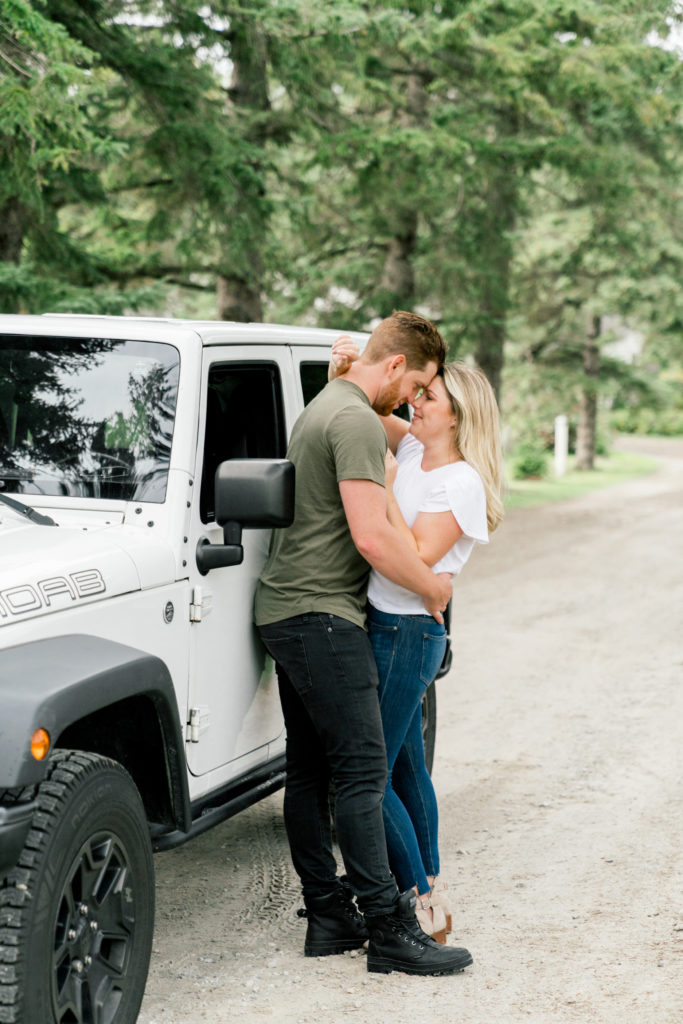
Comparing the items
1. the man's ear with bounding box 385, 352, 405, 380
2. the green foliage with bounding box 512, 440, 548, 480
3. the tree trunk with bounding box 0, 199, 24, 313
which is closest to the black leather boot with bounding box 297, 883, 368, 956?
the man's ear with bounding box 385, 352, 405, 380

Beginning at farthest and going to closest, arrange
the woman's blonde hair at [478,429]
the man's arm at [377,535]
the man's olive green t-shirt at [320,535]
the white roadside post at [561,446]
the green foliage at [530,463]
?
the white roadside post at [561,446] → the green foliage at [530,463] → the woman's blonde hair at [478,429] → the man's olive green t-shirt at [320,535] → the man's arm at [377,535]

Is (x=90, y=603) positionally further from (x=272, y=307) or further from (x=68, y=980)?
(x=272, y=307)

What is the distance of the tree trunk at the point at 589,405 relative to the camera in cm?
2772

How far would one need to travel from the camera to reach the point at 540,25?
38.8ft

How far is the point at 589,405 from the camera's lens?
2997 centimetres

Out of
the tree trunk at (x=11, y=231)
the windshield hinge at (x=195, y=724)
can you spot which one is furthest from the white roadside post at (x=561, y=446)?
the windshield hinge at (x=195, y=724)

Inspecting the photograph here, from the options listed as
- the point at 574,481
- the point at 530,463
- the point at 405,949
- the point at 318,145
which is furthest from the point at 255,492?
the point at 574,481

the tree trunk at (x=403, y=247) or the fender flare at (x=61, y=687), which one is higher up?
the tree trunk at (x=403, y=247)

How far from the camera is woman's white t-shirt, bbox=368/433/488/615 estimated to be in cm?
411

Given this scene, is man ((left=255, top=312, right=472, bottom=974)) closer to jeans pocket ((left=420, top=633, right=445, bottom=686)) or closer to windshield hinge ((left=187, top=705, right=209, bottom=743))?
jeans pocket ((left=420, top=633, right=445, bottom=686))

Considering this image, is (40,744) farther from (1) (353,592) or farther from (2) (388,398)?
(2) (388,398)

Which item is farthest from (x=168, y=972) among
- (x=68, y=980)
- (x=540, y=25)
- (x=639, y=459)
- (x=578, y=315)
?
(x=639, y=459)

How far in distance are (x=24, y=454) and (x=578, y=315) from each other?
2530 cm

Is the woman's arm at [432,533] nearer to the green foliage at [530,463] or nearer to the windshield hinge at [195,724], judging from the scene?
the windshield hinge at [195,724]
